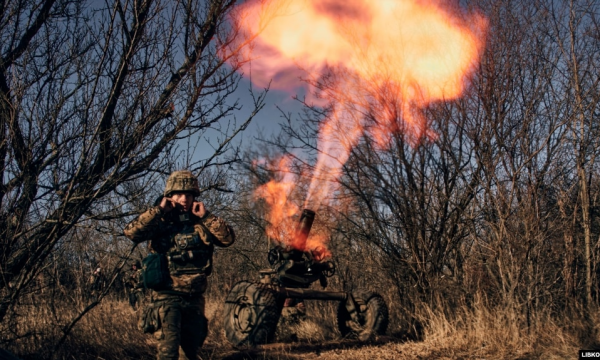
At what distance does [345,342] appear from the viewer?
7.89 m

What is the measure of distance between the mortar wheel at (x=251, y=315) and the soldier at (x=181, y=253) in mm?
2470

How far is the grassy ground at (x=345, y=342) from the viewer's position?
232 inches

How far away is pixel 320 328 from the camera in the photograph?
952 centimetres

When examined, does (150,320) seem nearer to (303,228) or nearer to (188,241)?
(188,241)

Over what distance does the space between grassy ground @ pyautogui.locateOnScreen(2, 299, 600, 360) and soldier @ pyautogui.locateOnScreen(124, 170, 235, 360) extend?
149 cm

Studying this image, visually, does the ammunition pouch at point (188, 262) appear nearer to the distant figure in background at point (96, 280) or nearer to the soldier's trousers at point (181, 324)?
the soldier's trousers at point (181, 324)

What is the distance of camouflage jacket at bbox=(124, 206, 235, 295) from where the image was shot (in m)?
5.02

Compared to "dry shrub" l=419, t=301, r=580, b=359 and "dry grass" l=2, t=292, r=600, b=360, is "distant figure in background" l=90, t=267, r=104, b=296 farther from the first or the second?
"dry shrub" l=419, t=301, r=580, b=359

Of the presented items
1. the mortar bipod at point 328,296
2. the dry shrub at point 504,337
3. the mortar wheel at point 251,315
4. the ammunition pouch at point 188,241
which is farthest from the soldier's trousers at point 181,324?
the dry shrub at point 504,337

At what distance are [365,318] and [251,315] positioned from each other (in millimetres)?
2349

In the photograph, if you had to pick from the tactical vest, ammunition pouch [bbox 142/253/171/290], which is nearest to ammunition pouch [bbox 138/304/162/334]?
ammunition pouch [bbox 142/253/171/290]

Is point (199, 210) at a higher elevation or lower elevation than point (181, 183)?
lower

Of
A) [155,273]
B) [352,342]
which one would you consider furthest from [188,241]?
[352,342]


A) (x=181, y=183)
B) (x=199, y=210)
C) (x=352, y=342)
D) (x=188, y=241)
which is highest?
(x=181, y=183)
